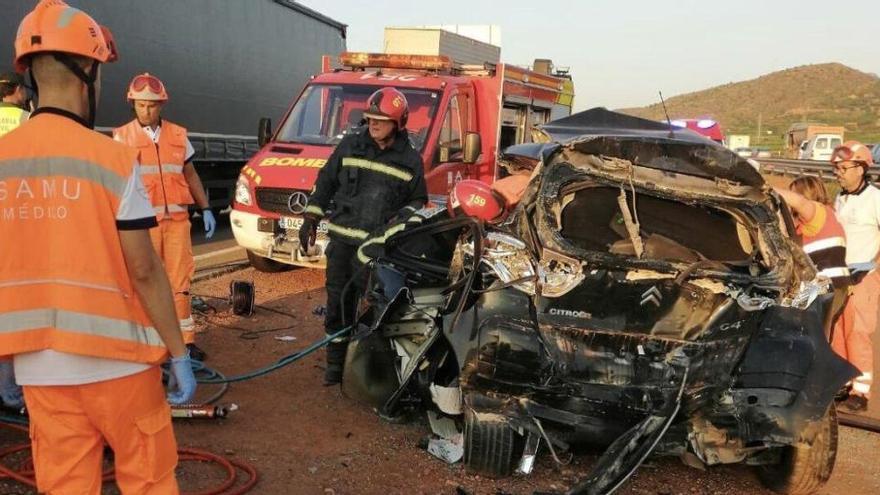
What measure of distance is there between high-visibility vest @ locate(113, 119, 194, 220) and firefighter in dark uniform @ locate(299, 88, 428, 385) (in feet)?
2.73

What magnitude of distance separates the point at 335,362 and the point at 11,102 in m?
2.81

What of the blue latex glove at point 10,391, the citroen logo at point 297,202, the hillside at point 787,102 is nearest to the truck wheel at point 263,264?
the citroen logo at point 297,202

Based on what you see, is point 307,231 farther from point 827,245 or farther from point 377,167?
point 827,245

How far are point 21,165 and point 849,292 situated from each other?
517 centimetres

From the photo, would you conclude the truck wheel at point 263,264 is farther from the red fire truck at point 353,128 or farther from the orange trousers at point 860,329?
the orange trousers at point 860,329

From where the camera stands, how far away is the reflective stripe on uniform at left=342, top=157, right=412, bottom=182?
16.9 feet

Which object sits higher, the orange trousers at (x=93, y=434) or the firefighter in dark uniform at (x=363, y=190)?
the firefighter in dark uniform at (x=363, y=190)

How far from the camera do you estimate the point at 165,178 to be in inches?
206

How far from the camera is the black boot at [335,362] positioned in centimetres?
527

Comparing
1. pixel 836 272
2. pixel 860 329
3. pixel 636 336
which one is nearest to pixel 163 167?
pixel 636 336

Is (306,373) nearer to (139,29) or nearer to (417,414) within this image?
(417,414)

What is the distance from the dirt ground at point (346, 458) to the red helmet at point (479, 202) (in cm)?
130

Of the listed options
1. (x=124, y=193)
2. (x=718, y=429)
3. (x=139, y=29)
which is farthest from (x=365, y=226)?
(x=139, y=29)

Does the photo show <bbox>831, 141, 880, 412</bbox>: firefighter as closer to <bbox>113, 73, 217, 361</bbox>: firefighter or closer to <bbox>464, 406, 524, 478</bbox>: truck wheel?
<bbox>464, 406, 524, 478</bbox>: truck wheel
